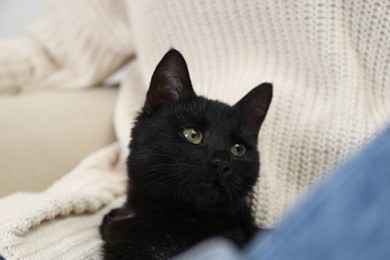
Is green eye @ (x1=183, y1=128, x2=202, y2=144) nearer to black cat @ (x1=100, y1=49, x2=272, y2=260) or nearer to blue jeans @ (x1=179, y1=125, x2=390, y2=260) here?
black cat @ (x1=100, y1=49, x2=272, y2=260)

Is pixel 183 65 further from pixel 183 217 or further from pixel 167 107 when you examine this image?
pixel 183 217

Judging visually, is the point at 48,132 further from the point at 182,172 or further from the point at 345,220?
the point at 345,220

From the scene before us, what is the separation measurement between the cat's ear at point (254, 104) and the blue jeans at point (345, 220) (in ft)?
1.69

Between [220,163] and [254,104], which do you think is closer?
[220,163]

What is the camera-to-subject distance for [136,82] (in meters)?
1.55

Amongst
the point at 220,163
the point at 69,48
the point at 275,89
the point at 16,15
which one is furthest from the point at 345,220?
the point at 16,15

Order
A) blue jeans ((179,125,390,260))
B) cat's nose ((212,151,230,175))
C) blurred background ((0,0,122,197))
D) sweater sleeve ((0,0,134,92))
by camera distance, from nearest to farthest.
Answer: blue jeans ((179,125,390,260)) < cat's nose ((212,151,230,175)) < blurred background ((0,0,122,197)) < sweater sleeve ((0,0,134,92))

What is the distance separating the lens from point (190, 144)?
2.84 feet

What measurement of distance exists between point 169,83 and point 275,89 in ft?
0.98

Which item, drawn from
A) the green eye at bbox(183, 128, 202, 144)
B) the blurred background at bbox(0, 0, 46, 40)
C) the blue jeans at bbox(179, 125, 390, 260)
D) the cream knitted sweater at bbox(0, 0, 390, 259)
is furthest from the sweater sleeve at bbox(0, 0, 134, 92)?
the blue jeans at bbox(179, 125, 390, 260)

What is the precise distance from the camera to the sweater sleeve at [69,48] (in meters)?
1.55

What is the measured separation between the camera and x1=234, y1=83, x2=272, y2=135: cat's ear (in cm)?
98

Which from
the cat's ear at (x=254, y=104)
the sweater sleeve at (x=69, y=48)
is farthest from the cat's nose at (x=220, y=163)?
the sweater sleeve at (x=69, y=48)

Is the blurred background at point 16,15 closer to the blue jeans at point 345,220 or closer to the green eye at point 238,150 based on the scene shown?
the green eye at point 238,150
